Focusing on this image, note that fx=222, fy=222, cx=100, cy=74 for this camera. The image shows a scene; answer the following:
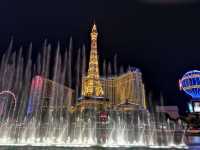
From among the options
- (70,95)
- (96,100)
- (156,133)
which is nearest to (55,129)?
(156,133)

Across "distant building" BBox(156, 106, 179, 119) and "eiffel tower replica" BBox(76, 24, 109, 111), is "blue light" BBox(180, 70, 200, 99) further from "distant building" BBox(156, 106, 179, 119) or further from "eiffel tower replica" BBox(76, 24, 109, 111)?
"distant building" BBox(156, 106, 179, 119)

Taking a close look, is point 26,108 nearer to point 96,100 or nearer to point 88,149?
point 96,100

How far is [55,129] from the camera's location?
856 inches

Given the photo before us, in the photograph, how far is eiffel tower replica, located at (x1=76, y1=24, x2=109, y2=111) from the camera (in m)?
43.8

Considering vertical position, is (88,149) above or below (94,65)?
below

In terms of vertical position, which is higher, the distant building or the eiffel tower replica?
the eiffel tower replica

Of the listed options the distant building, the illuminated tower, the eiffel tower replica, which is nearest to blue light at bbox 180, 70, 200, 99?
the eiffel tower replica

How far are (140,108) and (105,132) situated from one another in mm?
25635

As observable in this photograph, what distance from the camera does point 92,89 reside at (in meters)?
45.2

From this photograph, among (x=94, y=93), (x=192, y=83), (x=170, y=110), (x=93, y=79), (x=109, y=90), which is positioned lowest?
(x=170, y=110)

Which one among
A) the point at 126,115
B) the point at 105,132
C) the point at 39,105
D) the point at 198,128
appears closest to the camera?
the point at 105,132

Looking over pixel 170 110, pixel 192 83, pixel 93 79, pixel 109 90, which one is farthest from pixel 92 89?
pixel 170 110

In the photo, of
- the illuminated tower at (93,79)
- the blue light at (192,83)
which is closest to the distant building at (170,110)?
the blue light at (192,83)

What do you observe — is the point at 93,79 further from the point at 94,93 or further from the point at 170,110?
the point at 170,110
